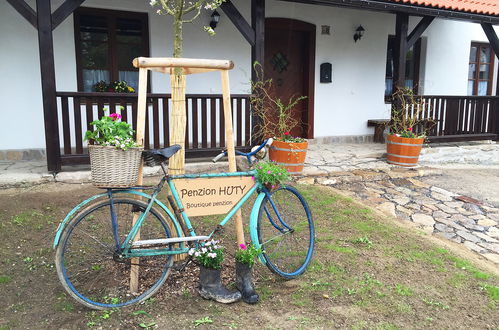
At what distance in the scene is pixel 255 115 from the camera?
21.4 feet

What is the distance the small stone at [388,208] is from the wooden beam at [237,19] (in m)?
3.07

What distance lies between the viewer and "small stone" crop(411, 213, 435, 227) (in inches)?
184

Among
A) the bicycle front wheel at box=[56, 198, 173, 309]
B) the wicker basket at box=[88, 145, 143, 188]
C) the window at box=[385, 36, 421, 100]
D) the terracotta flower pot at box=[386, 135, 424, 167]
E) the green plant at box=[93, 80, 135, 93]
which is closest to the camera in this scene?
the wicker basket at box=[88, 145, 143, 188]

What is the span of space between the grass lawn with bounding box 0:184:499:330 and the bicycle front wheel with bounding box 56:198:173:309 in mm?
120

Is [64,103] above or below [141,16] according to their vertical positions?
below

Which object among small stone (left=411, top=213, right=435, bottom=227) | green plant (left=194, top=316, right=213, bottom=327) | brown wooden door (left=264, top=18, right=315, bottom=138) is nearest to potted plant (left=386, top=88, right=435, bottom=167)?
brown wooden door (left=264, top=18, right=315, bottom=138)

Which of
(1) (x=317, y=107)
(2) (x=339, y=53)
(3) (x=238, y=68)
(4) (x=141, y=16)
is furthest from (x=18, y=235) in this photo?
(2) (x=339, y=53)

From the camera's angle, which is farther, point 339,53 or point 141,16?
point 339,53

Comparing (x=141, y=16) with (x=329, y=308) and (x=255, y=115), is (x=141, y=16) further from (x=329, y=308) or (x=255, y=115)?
(x=329, y=308)

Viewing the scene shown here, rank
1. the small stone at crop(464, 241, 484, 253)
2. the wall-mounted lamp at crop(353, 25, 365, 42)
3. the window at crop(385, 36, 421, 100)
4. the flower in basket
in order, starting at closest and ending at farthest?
the flower in basket → the small stone at crop(464, 241, 484, 253) → the wall-mounted lamp at crop(353, 25, 365, 42) → the window at crop(385, 36, 421, 100)

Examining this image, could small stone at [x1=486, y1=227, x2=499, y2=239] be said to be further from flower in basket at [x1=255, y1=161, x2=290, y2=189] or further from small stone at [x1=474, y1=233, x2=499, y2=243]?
flower in basket at [x1=255, y1=161, x2=290, y2=189]

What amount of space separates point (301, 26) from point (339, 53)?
112 centimetres

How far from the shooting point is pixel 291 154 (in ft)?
19.6

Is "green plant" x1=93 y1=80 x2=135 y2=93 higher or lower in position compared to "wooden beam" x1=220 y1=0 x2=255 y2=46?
lower
